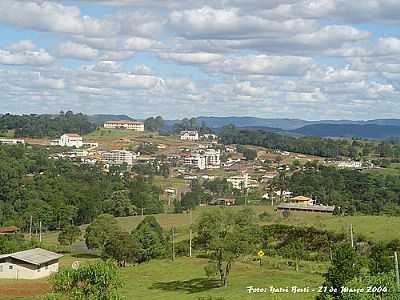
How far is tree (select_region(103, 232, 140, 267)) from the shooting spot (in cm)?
5678

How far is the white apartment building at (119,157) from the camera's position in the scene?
539 ft

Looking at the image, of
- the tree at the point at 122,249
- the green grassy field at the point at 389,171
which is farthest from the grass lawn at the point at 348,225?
the green grassy field at the point at 389,171

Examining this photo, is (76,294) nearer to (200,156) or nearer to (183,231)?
(183,231)

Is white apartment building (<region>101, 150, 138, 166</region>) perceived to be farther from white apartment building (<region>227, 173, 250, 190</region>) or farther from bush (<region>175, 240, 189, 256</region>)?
bush (<region>175, 240, 189, 256</region>)

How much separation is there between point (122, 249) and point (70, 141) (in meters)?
134

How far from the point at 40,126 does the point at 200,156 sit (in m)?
49.5

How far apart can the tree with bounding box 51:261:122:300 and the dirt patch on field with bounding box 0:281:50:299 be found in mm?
17969

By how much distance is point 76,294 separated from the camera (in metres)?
24.3

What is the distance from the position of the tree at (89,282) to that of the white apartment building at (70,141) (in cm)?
16128

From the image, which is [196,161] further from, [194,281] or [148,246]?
[194,281]

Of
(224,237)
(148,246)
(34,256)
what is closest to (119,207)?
(148,246)

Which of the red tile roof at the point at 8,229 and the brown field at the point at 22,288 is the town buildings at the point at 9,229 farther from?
the brown field at the point at 22,288

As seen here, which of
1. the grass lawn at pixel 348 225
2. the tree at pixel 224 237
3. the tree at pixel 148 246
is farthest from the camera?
the tree at pixel 148 246

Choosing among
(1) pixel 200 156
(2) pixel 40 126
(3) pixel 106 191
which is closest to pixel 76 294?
(3) pixel 106 191
